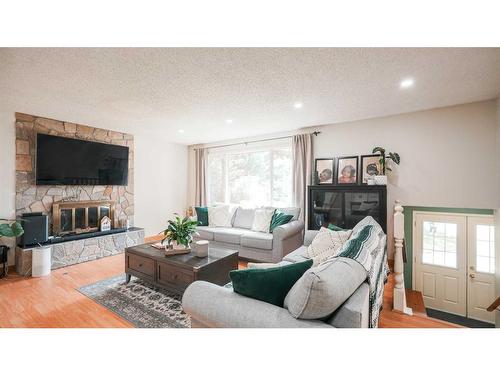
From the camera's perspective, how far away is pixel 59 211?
3525mm

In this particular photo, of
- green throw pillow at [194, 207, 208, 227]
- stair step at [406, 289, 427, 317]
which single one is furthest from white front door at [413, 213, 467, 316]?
green throw pillow at [194, 207, 208, 227]

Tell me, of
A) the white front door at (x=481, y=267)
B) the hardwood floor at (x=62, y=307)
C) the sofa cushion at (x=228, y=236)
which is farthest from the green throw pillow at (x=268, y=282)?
the white front door at (x=481, y=267)

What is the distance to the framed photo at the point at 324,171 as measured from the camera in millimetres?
3850

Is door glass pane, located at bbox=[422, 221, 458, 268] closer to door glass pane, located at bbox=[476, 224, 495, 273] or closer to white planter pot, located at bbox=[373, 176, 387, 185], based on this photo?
door glass pane, located at bbox=[476, 224, 495, 273]

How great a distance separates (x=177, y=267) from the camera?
7.14ft

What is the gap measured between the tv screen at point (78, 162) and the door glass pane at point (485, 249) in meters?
6.16

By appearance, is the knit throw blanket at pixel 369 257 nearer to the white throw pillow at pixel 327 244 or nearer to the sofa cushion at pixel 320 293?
the sofa cushion at pixel 320 293

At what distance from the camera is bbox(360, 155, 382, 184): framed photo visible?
136 inches

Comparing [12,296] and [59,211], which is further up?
[59,211]

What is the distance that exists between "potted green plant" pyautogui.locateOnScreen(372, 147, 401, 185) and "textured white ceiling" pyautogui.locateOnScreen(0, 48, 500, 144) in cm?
57
